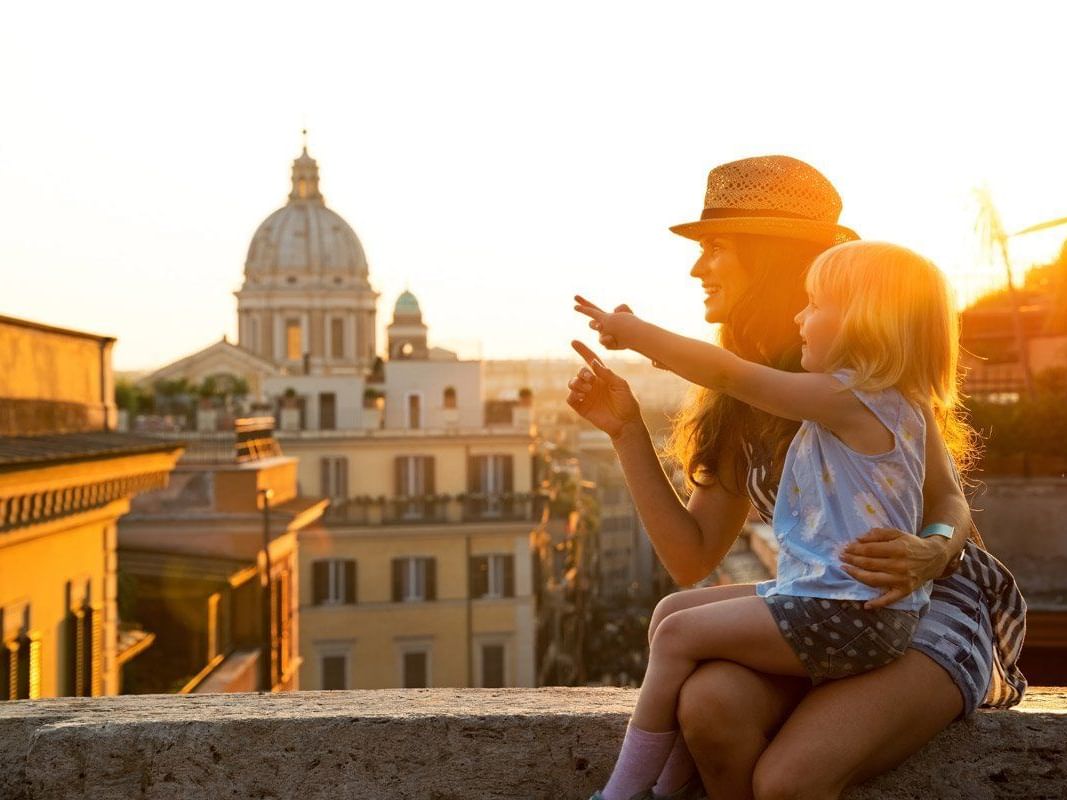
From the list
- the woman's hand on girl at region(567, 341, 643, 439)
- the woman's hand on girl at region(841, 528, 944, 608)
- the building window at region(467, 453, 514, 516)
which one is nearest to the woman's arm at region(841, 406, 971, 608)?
the woman's hand on girl at region(841, 528, 944, 608)

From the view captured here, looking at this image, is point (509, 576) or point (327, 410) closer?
point (509, 576)

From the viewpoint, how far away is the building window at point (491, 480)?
43656 millimetres

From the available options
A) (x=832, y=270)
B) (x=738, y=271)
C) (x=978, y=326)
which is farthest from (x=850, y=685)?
(x=978, y=326)

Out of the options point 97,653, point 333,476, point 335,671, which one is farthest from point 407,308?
point 97,653

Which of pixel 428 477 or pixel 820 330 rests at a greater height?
pixel 820 330

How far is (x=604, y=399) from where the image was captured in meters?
3.35

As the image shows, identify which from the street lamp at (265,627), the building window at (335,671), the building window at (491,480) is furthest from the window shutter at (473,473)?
the street lamp at (265,627)

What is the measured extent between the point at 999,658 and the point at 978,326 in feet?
42.4

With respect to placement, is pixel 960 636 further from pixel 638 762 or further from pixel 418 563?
pixel 418 563

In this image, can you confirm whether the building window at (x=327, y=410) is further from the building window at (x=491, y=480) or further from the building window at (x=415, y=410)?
the building window at (x=491, y=480)

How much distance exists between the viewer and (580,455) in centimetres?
10600

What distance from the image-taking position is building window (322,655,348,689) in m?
40.0

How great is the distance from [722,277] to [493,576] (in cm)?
3975

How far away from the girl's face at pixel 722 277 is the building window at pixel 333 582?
37.8 metres
